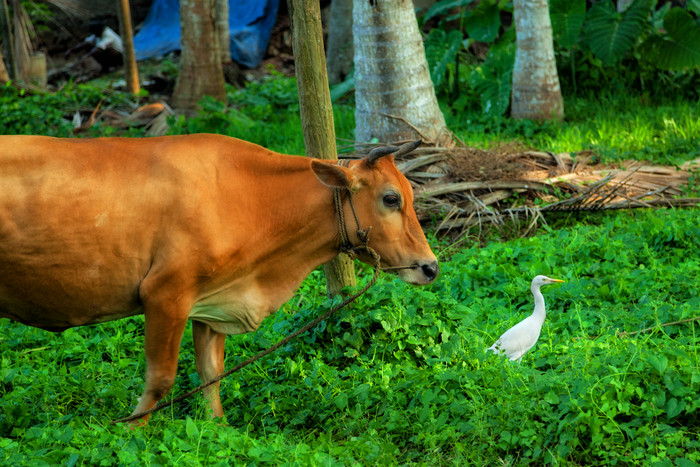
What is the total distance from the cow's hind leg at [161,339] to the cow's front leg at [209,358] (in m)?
0.42

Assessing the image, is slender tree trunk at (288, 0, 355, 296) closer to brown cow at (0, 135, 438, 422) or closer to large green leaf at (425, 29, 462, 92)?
brown cow at (0, 135, 438, 422)

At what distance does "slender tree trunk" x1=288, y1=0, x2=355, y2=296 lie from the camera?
4.94 meters

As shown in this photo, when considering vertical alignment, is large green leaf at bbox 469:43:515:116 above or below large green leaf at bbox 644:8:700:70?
below

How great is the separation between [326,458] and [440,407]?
78 cm

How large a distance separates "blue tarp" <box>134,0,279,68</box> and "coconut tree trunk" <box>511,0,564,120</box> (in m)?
8.39

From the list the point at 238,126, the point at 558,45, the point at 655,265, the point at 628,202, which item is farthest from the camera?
the point at 558,45

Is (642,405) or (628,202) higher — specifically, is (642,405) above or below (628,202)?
above

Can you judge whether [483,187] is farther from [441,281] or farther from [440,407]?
[440,407]

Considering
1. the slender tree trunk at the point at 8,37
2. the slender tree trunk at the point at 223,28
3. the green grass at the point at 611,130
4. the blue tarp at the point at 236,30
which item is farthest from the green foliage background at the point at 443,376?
the blue tarp at the point at 236,30

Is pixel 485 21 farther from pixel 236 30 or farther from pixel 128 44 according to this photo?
pixel 236 30

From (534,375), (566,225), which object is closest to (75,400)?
(534,375)

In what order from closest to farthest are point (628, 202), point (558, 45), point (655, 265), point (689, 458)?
point (689, 458)
point (655, 265)
point (628, 202)
point (558, 45)

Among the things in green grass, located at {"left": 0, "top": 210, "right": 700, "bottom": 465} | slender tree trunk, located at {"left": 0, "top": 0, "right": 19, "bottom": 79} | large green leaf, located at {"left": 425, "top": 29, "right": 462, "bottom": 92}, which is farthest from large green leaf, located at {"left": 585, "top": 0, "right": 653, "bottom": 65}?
slender tree trunk, located at {"left": 0, "top": 0, "right": 19, "bottom": 79}

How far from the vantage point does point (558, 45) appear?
1152cm
